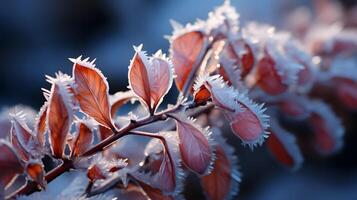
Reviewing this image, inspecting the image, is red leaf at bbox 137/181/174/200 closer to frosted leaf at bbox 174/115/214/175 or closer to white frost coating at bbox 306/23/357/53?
frosted leaf at bbox 174/115/214/175

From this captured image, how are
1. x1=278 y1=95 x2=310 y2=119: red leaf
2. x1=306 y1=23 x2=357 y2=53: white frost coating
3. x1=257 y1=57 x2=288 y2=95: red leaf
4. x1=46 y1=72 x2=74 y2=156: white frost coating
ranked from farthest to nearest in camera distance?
1. x1=306 y1=23 x2=357 y2=53: white frost coating
2. x1=278 y1=95 x2=310 y2=119: red leaf
3. x1=257 y1=57 x2=288 y2=95: red leaf
4. x1=46 y1=72 x2=74 y2=156: white frost coating

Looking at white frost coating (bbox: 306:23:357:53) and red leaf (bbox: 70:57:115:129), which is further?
white frost coating (bbox: 306:23:357:53)

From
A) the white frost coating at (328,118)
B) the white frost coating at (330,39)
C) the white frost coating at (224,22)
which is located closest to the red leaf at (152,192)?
the white frost coating at (224,22)

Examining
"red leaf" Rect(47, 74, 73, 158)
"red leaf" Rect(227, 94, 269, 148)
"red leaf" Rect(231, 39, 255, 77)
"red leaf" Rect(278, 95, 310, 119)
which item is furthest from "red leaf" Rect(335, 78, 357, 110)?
"red leaf" Rect(47, 74, 73, 158)

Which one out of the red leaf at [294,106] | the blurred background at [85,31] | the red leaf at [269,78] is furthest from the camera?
the blurred background at [85,31]

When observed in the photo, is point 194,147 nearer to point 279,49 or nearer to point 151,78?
point 151,78

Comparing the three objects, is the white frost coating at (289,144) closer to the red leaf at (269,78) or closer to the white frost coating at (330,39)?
the red leaf at (269,78)
